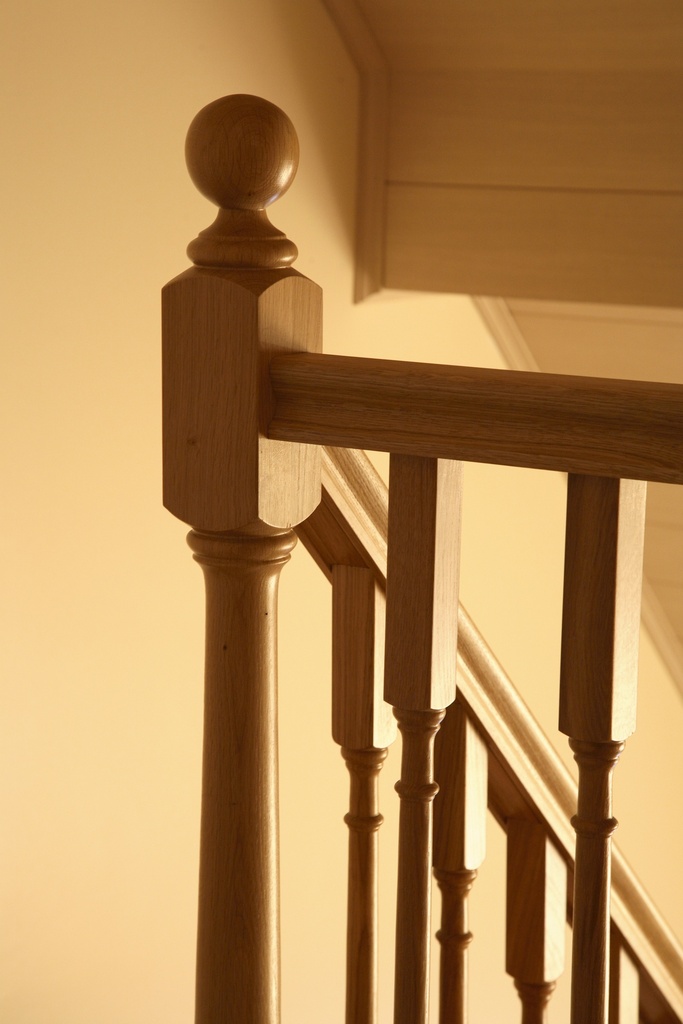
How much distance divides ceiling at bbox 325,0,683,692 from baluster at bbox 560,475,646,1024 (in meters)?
1.37

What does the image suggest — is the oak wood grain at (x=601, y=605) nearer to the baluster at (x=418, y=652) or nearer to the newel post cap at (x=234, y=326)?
the baluster at (x=418, y=652)

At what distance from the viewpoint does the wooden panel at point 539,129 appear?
6.02 ft

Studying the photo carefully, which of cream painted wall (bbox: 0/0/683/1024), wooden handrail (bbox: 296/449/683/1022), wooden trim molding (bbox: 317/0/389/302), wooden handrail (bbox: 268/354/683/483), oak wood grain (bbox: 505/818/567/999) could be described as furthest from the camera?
wooden trim molding (bbox: 317/0/389/302)

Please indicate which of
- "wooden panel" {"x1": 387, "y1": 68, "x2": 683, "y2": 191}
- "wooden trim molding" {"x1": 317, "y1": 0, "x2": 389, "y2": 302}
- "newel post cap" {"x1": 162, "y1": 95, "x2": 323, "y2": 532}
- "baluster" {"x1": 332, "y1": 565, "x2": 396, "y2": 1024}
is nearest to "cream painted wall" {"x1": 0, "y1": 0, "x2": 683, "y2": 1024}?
"wooden trim molding" {"x1": 317, "y1": 0, "x2": 389, "y2": 302}

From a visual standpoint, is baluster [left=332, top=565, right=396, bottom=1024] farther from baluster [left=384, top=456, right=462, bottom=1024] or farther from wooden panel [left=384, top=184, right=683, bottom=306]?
wooden panel [left=384, top=184, right=683, bottom=306]

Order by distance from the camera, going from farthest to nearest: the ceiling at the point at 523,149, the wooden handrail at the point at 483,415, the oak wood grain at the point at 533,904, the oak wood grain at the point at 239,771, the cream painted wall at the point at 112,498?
the ceiling at the point at 523,149 < the cream painted wall at the point at 112,498 < the oak wood grain at the point at 533,904 < the oak wood grain at the point at 239,771 < the wooden handrail at the point at 483,415

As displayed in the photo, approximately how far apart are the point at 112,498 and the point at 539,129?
3.36 feet

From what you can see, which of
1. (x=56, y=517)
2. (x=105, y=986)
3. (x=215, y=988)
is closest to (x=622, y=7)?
(x=56, y=517)

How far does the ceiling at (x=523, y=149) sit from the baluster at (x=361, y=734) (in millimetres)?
1223

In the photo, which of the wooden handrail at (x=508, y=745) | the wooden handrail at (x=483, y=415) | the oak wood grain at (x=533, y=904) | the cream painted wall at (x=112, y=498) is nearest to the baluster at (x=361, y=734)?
the wooden handrail at (x=508, y=745)

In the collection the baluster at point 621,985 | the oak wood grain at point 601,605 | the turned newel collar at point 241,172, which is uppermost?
the turned newel collar at point 241,172

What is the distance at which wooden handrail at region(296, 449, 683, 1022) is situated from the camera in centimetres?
88

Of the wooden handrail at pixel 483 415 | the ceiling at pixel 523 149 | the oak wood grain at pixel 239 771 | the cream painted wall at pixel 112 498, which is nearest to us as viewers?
the wooden handrail at pixel 483 415

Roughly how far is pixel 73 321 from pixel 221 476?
0.88 metres
